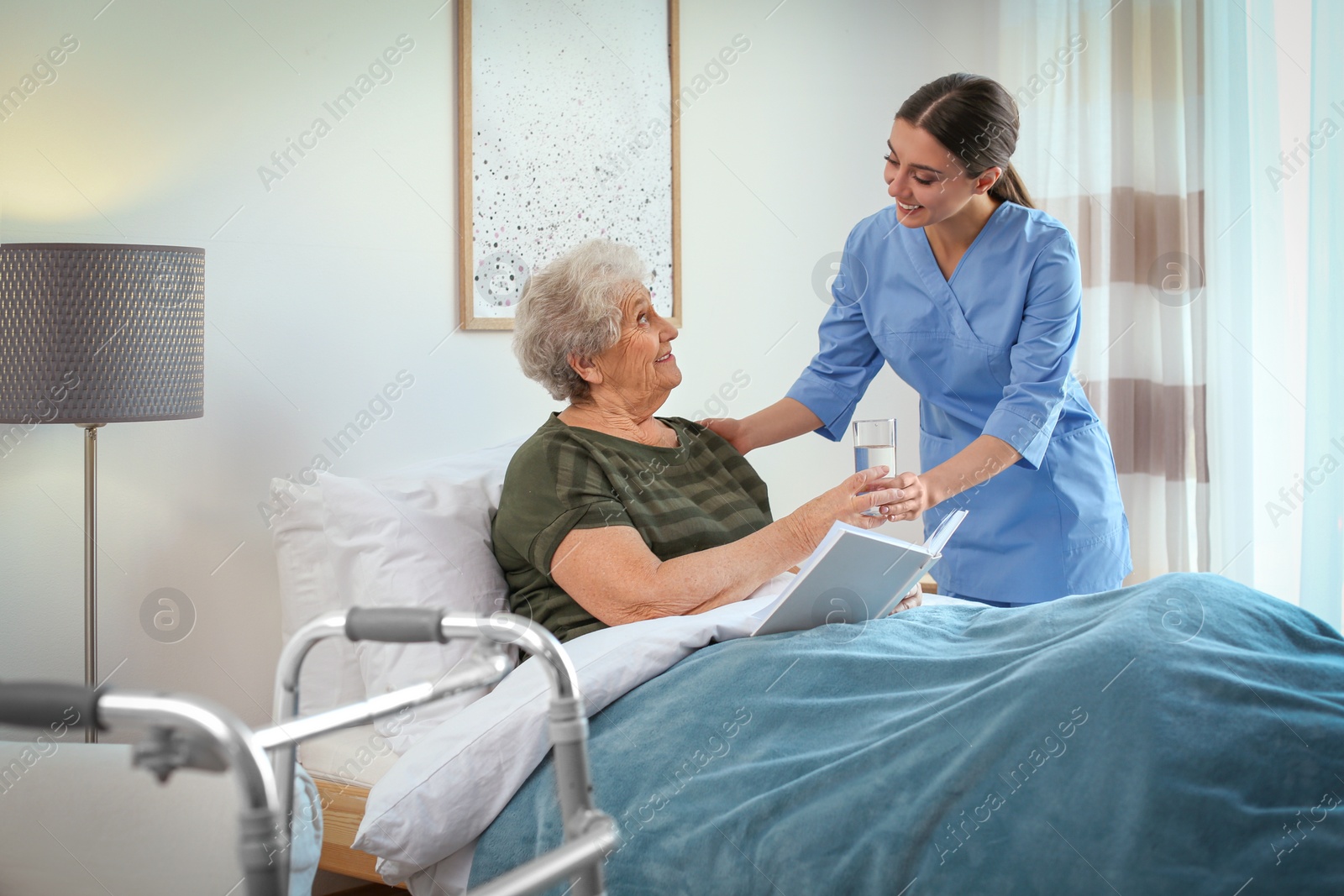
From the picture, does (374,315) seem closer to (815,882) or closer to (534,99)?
(534,99)

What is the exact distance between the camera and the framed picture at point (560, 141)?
2242mm

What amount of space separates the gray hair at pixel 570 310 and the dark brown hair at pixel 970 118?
0.57 metres

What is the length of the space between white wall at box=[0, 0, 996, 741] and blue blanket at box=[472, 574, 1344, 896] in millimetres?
865

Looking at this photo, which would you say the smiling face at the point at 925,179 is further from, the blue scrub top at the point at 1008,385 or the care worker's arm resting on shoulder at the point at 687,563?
the care worker's arm resting on shoulder at the point at 687,563

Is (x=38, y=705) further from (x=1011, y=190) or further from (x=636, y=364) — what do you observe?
(x=1011, y=190)

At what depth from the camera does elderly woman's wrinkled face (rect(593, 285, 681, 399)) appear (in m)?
1.81

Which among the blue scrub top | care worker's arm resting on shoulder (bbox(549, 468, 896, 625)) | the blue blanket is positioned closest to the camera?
the blue blanket

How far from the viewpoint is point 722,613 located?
5.15ft

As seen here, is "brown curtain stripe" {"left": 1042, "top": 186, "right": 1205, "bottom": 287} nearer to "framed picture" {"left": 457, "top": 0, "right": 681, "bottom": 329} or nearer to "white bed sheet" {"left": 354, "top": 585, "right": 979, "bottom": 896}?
"framed picture" {"left": 457, "top": 0, "right": 681, "bottom": 329}

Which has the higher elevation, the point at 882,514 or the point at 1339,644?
the point at 882,514

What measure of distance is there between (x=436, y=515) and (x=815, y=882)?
0.89 m

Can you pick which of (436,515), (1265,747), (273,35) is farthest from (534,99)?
(1265,747)

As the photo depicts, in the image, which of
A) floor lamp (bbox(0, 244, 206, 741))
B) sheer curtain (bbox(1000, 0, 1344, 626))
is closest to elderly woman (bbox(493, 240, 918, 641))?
floor lamp (bbox(0, 244, 206, 741))

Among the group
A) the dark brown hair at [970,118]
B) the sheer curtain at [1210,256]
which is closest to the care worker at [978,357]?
the dark brown hair at [970,118]
